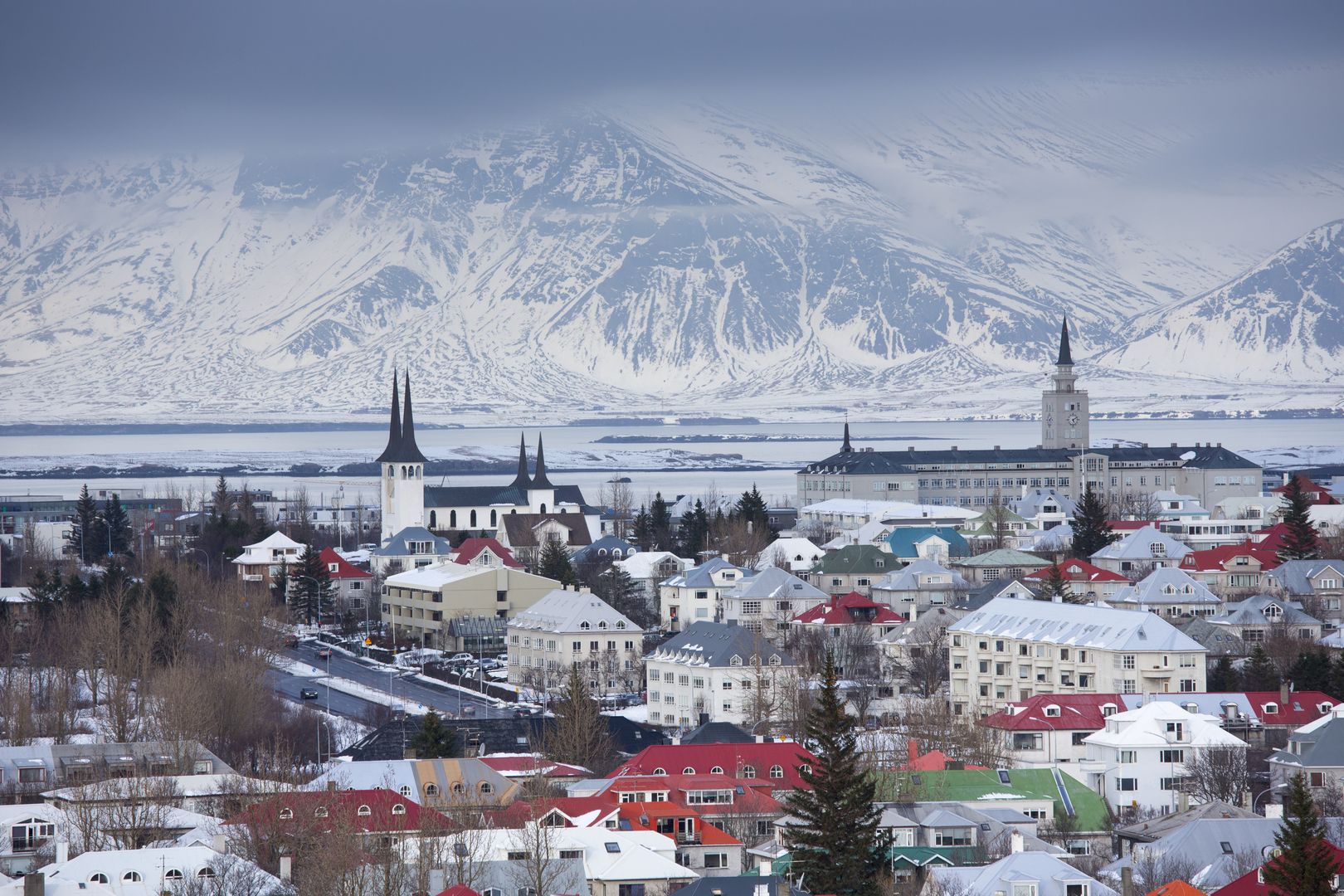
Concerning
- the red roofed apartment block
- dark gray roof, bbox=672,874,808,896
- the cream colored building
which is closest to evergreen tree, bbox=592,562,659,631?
the cream colored building

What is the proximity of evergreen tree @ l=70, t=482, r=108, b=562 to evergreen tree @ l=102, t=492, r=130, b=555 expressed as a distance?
0.80 feet

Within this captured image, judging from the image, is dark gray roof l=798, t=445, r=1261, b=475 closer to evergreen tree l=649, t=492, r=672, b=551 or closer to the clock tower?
the clock tower

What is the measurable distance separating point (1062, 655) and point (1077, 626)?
3.80 feet

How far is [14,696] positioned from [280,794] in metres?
17.8

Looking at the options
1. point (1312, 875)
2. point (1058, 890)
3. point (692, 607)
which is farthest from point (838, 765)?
point (692, 607)

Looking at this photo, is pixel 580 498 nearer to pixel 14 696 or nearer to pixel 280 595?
pixel 280 595

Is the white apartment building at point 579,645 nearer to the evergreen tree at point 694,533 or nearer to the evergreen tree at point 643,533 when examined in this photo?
the evergreen tree at point 694,533

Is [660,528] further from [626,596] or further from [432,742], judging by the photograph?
[432,742]

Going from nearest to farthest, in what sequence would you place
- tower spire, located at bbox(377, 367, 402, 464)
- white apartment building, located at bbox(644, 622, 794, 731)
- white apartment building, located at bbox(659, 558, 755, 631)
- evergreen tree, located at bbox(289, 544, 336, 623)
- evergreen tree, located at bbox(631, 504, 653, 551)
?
white apartment building, located at bbox(644, 622, 794, 731)
white apartment building, located at bbox(659, 558, 755, 631)
evergreen tree, located at bbox(289, 544, 336, 623)
evergreen tree, located at bbox(631, 504, 653, 551)
tower spire, located at bbox(377, 367, 402, 464)

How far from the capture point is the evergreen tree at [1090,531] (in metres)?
108

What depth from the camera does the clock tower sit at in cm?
19088

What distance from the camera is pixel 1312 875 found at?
35344 millimetres

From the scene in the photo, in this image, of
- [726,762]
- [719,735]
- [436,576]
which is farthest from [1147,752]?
[436,576]

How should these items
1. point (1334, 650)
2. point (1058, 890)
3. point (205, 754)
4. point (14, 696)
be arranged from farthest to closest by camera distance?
point (1334, 650) < point (14, 696) < point (205, 754) < point (1058, 890)
